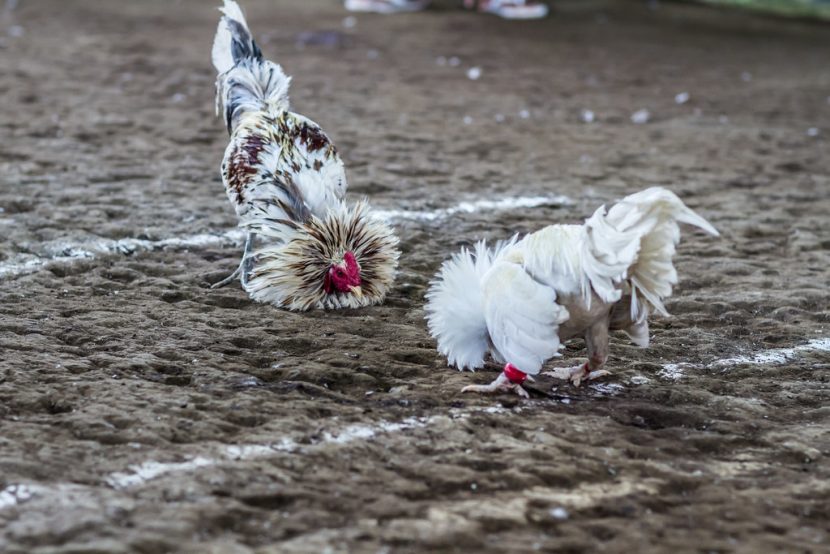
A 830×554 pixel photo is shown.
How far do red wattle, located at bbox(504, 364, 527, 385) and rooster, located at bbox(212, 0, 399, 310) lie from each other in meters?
1.02

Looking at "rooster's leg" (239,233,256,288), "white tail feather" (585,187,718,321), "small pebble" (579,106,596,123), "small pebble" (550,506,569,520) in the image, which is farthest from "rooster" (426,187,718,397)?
"small pebble" (579,106,596,123)

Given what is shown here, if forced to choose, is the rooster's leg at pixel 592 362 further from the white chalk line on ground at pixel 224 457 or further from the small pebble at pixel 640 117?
the small pebble at pixel 640 117

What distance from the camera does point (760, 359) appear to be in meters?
3.77

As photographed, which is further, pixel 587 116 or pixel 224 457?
pixel 587 116

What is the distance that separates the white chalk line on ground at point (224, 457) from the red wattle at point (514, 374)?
0.10m

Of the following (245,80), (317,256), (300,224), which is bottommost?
(317,256)

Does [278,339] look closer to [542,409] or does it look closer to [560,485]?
[542,409]

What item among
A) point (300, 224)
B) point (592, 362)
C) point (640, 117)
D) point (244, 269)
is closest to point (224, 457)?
point (592, 362)

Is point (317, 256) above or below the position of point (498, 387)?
above

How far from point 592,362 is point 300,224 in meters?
1.36

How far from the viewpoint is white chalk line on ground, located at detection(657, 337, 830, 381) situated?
143 inches

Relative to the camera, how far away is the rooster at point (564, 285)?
3.02 meters

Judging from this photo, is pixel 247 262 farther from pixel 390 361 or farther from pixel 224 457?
pixel 224 457

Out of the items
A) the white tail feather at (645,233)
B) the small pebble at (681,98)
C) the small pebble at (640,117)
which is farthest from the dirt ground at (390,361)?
the white tail feather at (645,233)
